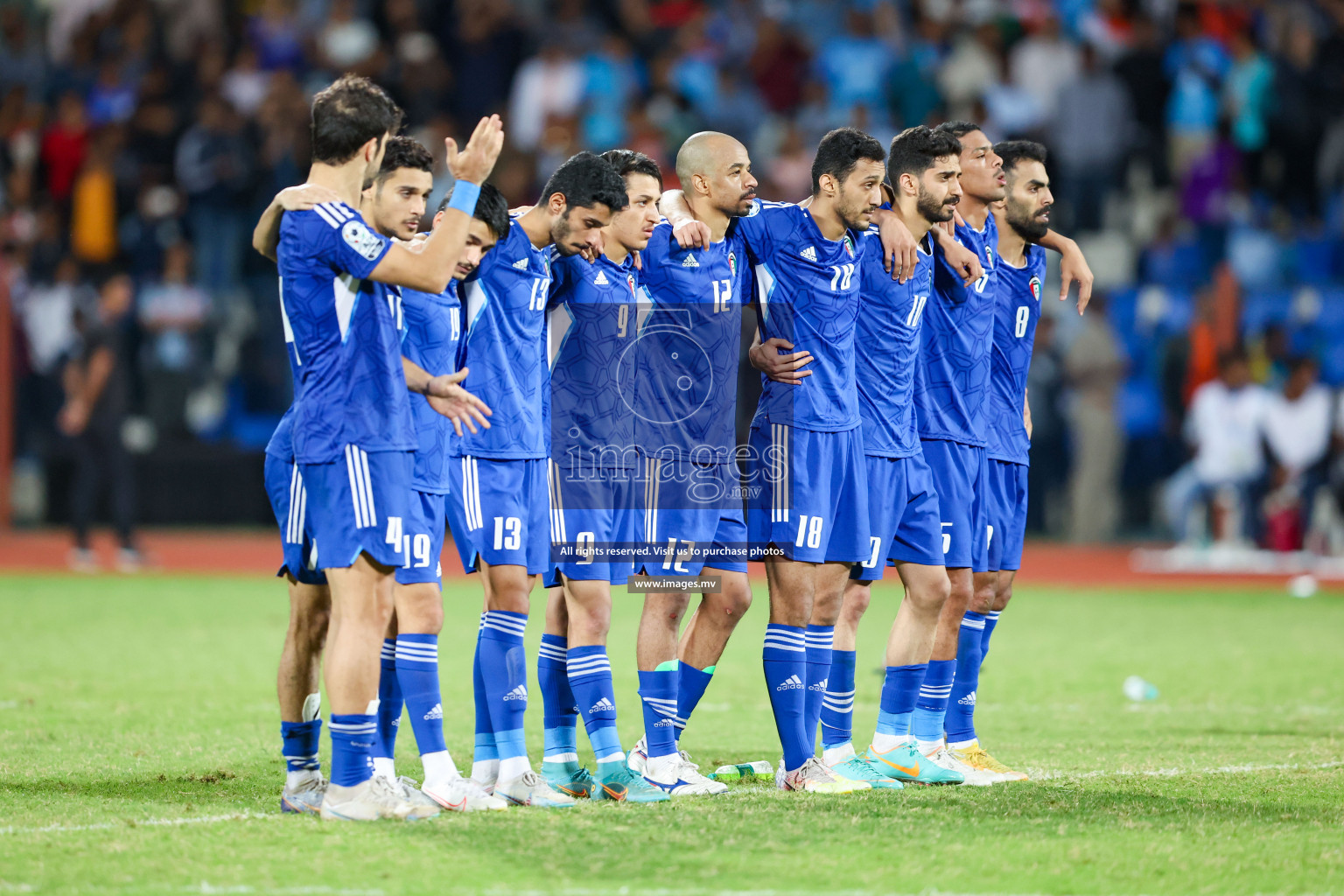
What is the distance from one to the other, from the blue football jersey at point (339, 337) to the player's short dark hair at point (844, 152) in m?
2.04

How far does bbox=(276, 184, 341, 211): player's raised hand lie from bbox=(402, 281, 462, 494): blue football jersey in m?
0.62

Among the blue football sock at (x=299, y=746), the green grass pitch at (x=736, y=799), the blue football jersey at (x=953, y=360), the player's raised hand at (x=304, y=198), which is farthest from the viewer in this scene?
the blue football jersey at (x=953, y=360)

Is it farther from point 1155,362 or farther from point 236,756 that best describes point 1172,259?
point 236,756

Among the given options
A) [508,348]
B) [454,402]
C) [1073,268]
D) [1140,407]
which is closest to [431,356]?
[508,348]

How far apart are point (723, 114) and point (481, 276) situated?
1387 centimetres

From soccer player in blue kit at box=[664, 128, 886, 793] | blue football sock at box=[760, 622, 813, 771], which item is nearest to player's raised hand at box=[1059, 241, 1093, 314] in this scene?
soccer player in blue kit at box=[664, 128, 886, 793]

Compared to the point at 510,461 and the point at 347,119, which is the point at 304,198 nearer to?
the point at 347,119

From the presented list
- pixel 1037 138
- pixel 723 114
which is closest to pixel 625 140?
→ pixel 723 114

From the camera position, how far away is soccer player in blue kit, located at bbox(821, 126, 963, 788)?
6.68m

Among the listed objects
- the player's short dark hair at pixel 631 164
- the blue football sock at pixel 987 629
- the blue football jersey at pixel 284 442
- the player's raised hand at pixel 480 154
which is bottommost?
the blue football sock at pixel 987 629

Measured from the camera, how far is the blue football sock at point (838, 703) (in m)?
6.71

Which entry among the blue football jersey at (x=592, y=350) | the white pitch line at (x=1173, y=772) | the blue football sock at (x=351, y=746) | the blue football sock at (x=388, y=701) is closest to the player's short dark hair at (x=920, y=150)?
the blue football jersey at (x=592, y=350)

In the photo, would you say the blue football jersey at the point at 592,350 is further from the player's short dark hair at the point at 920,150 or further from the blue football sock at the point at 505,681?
the player's short dark hair at the point at 920,150

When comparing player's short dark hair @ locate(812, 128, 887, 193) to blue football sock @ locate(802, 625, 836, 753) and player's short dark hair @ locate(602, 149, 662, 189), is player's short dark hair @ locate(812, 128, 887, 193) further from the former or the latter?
blue football sock @ locate(802, 625, 836, 753)
